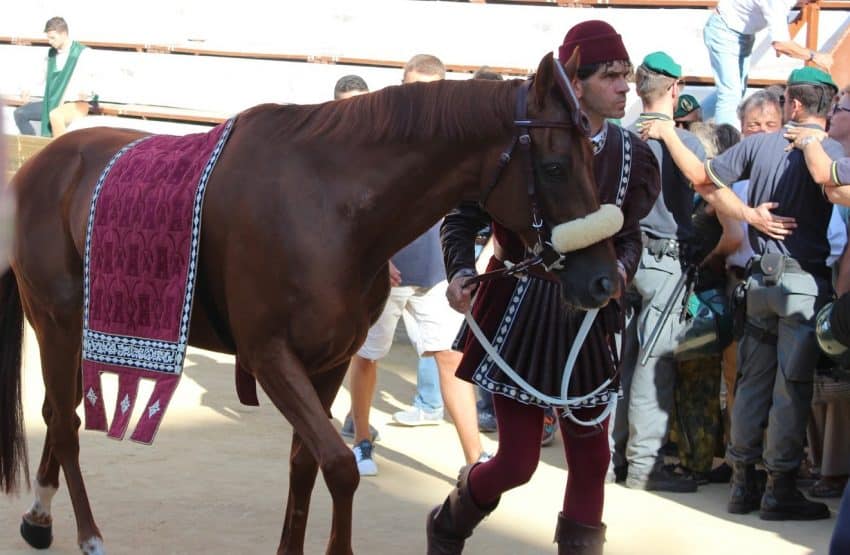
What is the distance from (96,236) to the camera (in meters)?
4.26

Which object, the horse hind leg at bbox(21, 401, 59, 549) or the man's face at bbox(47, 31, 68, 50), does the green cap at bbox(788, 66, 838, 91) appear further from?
the man's face at bbox(47, 31, 68, 50)

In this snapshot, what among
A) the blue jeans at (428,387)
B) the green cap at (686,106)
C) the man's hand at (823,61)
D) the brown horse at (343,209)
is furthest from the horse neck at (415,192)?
the man's hand at (823,61)

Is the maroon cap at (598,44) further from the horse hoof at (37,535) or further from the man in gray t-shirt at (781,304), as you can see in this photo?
the horse hoof at (37,535)

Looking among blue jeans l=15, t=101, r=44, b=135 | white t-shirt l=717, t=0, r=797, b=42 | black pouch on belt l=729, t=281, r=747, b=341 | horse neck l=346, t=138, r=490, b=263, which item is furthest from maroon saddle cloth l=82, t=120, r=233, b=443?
blue jeans l=15, t=101, r=44, b=135

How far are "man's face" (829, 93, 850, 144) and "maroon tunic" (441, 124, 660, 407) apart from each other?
5.53ft

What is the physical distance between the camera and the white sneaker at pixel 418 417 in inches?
283

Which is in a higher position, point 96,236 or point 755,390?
point 96,236

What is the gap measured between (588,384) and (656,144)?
7.62 ft

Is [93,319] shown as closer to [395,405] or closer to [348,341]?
[348,341]

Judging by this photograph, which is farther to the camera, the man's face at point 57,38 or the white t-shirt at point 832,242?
the man's face at point 57,38

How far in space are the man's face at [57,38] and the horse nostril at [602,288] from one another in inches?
407

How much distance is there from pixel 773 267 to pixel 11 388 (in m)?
3.23

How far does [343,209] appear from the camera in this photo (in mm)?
3773

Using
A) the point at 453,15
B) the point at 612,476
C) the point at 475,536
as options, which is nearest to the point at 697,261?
the point at 612,476
